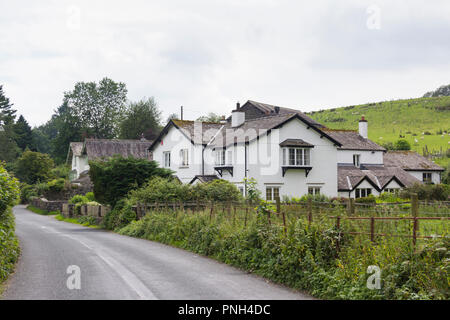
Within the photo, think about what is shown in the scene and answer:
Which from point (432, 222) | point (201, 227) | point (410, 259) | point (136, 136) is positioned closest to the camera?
point (410, 259)

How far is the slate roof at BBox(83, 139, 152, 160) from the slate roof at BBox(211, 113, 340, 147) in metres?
26.6

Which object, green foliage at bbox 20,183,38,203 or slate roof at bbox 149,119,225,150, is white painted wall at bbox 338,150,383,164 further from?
green foliage at bbox 20,183,38,203

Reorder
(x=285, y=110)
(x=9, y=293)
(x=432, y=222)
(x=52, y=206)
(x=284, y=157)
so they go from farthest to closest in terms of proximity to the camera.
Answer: (x=285, y=110)
(x=52, y=206)
(x=284, y=157)
(x=9, y=293)
(x=432, y=222)

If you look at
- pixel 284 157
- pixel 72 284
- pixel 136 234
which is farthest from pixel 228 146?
pixel 72 284

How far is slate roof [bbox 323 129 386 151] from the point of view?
49959 mm

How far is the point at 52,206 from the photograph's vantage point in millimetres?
48250

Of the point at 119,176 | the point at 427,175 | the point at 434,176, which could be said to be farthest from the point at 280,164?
the point at 434,176

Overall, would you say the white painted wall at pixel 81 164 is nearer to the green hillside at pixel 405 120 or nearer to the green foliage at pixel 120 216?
the green foliage at pixel 120 216

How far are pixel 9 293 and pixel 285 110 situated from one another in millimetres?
53209

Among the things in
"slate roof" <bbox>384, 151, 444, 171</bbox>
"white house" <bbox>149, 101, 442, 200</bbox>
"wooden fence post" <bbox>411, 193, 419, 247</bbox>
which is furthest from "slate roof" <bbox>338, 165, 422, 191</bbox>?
"wooden fence post" <bbox>411, 193, 419, 247</bbox>

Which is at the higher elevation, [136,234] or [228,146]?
[228,146]

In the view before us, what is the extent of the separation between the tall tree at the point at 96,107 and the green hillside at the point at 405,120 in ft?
142

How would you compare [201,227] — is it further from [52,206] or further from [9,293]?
[52,206]
